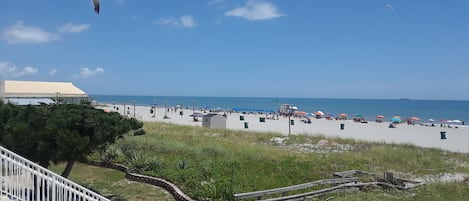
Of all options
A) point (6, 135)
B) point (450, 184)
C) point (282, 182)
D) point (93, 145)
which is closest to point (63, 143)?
point (93, 145)

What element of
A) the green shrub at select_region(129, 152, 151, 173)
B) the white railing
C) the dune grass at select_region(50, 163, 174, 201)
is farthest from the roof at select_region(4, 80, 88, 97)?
the white railing

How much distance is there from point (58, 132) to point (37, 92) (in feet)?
87.9

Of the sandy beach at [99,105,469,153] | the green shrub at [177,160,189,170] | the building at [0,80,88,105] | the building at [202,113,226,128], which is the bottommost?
the sandy beach at [99,105,469,153]

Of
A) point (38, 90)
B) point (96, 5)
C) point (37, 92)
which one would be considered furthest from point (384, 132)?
point (96, 5)

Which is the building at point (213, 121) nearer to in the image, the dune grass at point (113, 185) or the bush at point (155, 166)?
the dune grass at point (113, 185)

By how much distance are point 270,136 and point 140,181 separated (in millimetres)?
15645

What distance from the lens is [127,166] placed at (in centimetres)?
1272

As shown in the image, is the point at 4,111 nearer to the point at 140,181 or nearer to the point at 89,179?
the point at 89,179

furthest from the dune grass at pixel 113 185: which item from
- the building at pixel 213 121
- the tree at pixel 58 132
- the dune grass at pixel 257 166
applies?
the building at pixel 213 121

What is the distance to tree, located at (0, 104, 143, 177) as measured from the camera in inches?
315

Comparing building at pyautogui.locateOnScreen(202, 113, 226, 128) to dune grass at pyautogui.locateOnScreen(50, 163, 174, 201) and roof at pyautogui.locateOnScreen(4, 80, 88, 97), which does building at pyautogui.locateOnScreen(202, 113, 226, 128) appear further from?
dune grass at pyautogui.locateOnScreen(50, 163, 174, 201)

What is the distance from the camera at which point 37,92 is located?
3169 centimetres

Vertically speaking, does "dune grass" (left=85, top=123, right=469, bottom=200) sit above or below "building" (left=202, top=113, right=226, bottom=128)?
below

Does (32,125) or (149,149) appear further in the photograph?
(149,149)
